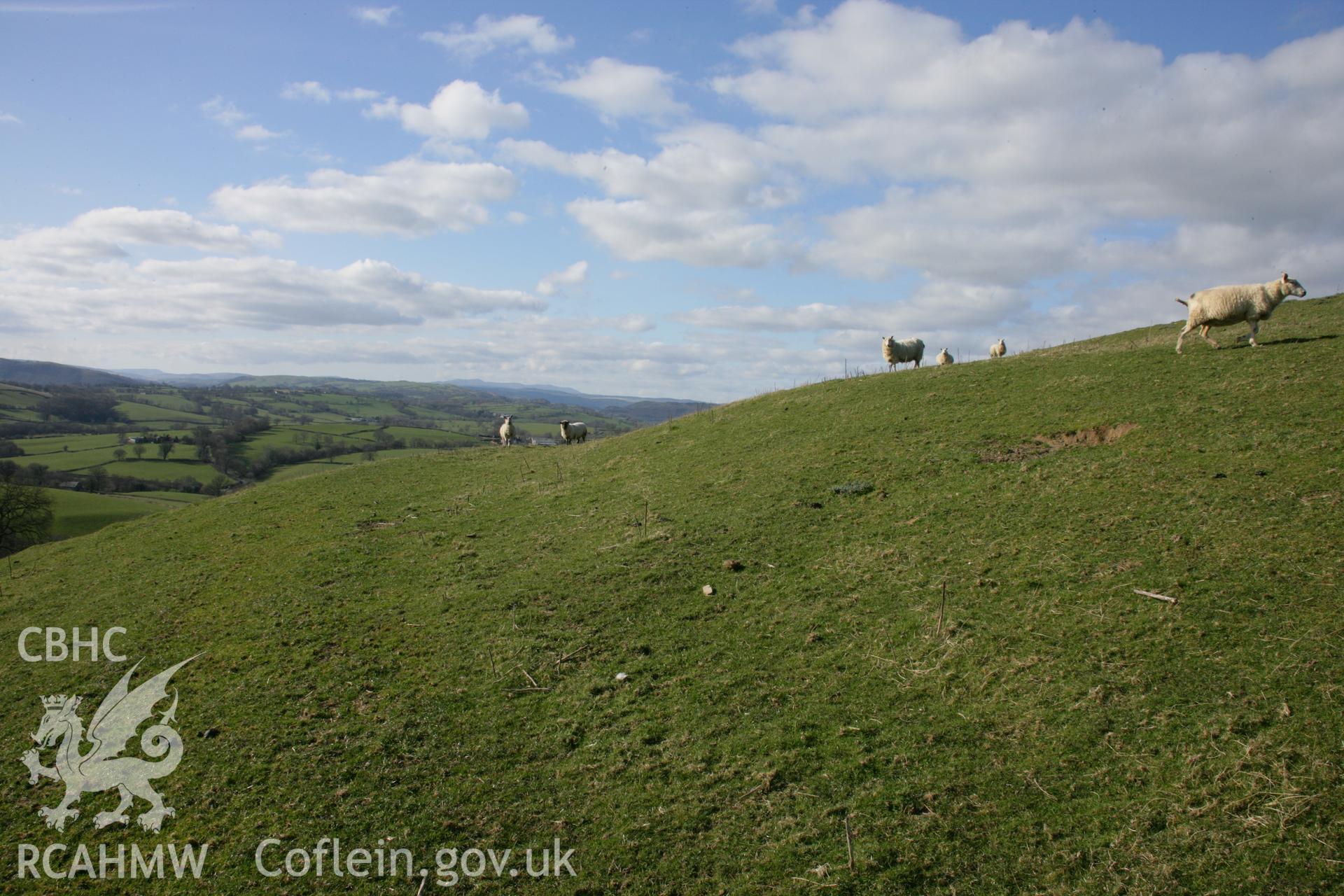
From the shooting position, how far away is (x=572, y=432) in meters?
31.6

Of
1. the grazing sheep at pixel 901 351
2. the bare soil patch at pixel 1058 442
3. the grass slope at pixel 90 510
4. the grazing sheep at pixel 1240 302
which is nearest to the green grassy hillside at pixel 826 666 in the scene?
the bare soil patch at pixel 1058 442

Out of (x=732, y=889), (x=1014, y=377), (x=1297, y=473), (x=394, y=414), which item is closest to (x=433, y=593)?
(x=732, y=889)

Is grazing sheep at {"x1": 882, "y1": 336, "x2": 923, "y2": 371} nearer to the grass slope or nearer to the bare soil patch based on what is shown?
the bare soil patch

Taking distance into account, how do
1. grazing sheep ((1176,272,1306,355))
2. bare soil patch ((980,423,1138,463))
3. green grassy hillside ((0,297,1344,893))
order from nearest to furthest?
green grassy hillside ((0,297,1344,893)) < bare soil patch ((980,423,1138,463)) < grazing sheep ((1176,272,1306,355))

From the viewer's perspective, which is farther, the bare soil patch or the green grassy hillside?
the bare soil patch

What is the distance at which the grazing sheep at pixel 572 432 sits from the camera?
31.2m

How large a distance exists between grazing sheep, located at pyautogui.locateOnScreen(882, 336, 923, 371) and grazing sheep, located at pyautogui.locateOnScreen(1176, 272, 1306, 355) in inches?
426

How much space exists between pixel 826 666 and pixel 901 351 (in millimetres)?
21885

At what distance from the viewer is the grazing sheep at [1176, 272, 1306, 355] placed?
57.2 feet

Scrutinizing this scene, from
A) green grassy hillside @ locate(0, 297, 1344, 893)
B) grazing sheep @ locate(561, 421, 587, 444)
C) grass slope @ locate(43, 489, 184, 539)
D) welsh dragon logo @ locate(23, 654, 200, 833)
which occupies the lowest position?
grass slope @ locate(43, 489, 184, 539)

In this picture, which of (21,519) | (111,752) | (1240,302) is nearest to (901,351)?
(1240,302)

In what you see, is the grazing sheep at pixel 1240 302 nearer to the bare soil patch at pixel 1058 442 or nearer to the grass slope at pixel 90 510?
the bare soil patch at pixel 1058 442

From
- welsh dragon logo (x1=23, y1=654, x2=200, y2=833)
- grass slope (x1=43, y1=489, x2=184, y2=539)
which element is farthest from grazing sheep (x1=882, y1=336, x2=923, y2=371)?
grass slope (x1=43, y1=489, x2=184, y2=539)

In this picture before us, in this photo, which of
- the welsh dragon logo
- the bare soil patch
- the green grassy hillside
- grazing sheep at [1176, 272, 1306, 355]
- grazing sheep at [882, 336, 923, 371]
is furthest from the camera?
grazing sheep at [882, 336, 923, 371]
